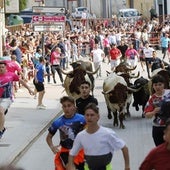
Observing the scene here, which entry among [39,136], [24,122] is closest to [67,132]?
[39,136]

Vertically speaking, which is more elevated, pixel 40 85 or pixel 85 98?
pixel 85 98

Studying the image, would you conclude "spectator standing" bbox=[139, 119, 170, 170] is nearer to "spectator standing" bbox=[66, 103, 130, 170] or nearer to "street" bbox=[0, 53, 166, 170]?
"spectator standing" bbox=[66, 103, 130, 170]

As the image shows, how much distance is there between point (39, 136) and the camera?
14.4 metres

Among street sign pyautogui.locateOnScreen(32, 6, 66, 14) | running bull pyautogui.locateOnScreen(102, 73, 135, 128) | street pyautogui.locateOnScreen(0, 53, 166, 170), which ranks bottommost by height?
street pyautogui.locateOnScreen(0, 53, 166, 170)

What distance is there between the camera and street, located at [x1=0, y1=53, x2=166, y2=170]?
11.6 meters

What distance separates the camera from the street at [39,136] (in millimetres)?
11641

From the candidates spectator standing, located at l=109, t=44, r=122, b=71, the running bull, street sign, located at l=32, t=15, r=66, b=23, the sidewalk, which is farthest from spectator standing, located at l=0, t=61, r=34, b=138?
spectator standing, located at l=109, t=44, r=122, b=71

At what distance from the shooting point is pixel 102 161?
714cm

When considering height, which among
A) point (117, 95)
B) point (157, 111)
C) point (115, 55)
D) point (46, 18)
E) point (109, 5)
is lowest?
point (117, 95)

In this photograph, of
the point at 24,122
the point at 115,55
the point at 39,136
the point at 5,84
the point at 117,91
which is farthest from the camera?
the point at 115,55

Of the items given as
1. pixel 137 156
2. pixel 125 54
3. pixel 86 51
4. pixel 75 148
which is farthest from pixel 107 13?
pixel 75 148

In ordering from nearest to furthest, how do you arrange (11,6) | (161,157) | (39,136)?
(161,157) < (39,136) < (11,6)

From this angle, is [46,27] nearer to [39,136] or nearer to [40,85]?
[40,85]

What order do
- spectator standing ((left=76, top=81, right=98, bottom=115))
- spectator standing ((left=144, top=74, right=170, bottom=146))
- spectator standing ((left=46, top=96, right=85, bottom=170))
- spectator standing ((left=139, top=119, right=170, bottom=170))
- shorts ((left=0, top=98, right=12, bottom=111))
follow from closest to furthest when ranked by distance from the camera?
1. spectator standing ((left=139, top=119, right=170, bottom=170))
2. spectator standing ((left=46, top=96, right=85, bottom=170))
3. spectator standing ((left=144, top=74, right=170, bottom=146))
4. spectator standing ((left=76, top=81, right=98, bottom=115))
5. shorts ((left=0, top=98, right=12, bottom=111))
